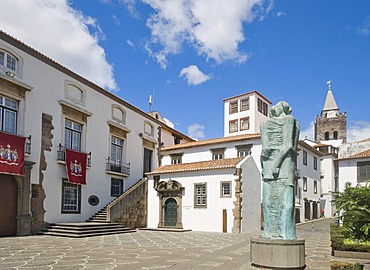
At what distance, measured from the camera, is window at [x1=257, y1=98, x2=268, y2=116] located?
144 ft

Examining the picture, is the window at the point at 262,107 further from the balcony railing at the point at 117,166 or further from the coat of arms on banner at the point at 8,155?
the coat of arms on banner at the point at 8,155

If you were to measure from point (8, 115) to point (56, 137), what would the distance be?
355cm

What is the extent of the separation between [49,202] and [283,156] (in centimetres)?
1726

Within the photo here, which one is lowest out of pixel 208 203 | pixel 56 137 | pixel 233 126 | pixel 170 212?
pixel 170 212

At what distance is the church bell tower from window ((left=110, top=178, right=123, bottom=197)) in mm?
55852

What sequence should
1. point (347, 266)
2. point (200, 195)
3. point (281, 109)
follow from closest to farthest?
point (347, 266)
point (281, 109)
point (200, 195)

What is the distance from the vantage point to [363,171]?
2992cm

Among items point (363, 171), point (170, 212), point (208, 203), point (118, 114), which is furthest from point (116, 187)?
point (363, 171)

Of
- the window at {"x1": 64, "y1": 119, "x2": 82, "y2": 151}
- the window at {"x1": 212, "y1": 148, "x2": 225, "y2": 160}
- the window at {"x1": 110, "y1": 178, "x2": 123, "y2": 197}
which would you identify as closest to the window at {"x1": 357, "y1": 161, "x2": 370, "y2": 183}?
the window at {"x1": 212, "y1": 148, "x2": 225, "y2": 160}

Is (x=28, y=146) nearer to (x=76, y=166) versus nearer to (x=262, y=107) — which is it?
(x=76, y=166)

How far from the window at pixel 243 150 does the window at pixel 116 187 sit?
9953 mm

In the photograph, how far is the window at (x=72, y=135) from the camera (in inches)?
933

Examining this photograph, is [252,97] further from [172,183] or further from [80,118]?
[80,118]

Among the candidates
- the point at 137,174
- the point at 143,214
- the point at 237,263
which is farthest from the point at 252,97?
the point at 237,263
